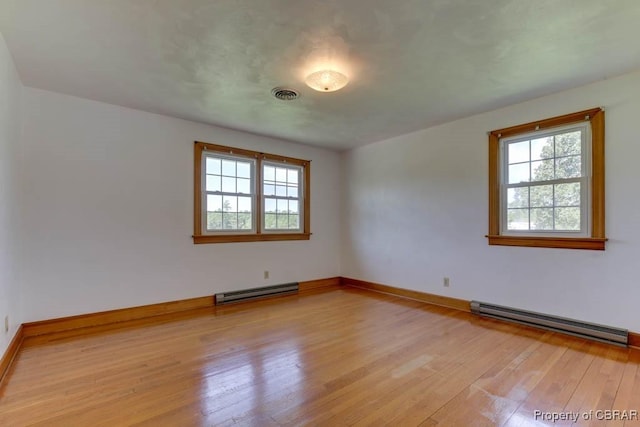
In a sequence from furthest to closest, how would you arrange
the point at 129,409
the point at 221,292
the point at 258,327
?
the point at 221,292 → the point at 258,327 → the point at 129,409

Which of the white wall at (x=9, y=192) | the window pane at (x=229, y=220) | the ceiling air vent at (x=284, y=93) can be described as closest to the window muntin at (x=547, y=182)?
the ceiling air vent at (x=284, y=93)

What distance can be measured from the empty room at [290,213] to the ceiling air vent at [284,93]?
2cm

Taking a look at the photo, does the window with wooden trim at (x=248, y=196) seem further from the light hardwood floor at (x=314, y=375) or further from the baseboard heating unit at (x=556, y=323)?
the baseboard heating unit at (x=556, y=323)

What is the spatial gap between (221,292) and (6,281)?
90.3 inches

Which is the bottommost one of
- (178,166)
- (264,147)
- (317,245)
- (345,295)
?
(345,295)

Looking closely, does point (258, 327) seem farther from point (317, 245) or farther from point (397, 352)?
point (317, 245)

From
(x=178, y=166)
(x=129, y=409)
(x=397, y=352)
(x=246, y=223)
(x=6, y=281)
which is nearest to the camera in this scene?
(x=129, y=409)

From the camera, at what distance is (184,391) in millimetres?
2096

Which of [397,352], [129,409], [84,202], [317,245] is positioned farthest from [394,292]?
[84,202]

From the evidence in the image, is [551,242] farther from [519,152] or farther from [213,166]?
[213,166]

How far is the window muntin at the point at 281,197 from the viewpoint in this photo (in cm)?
501

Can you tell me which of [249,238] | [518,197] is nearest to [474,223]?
[518,197]

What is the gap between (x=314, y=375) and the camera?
231 centimetres

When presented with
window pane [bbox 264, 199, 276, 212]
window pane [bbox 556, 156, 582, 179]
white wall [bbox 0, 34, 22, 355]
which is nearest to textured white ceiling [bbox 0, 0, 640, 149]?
white wall [bbox 0, 34, 22, 355]
